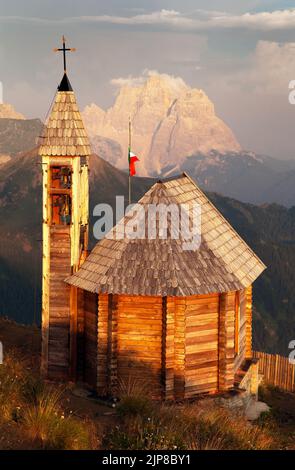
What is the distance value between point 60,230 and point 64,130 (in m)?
2.81

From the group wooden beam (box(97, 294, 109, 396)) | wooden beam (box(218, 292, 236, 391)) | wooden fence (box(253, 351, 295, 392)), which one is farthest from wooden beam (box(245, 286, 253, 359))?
wooden beam (box(97, 294, 109, 396))

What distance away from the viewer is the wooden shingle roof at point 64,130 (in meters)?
18.9

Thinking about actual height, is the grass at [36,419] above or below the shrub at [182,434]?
above

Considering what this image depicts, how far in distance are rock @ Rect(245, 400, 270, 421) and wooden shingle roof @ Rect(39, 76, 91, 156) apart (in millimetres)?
8887

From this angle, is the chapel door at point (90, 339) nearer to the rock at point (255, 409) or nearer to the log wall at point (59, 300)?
the log wall at point (59, 300)

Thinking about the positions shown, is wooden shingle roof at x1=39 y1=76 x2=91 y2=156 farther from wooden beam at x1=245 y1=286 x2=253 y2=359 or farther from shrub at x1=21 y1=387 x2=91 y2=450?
shrub at x1=21 y1=387 x2=91 y2=450

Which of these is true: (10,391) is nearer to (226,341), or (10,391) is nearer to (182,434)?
(182,434)

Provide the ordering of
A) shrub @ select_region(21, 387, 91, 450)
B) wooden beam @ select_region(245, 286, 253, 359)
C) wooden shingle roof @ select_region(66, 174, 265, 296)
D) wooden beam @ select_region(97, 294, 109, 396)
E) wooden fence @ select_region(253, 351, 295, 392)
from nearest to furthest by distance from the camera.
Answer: shrub @ select_region(21, 387, 91, 450) → wooden shingle roof @ select_region(66, 174, 265, 296) → wooden beam @ select_region(97, 294, 109, 396) → wooden beam @ select_region(245, 286, 253, 359) → wooden fence @ select_region(253, 351, 295, 392)

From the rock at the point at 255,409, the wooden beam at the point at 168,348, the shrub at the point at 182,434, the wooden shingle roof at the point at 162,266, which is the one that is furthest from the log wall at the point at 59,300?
the shrub at the point at 182,434

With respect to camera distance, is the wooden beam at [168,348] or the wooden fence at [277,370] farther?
the wooden fence at [277,370]

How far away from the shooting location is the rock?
19928 millimetres

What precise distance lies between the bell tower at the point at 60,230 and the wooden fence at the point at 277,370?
9.64 meters

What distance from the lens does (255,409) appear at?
2084 cm

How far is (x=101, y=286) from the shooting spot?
58.5 feet
